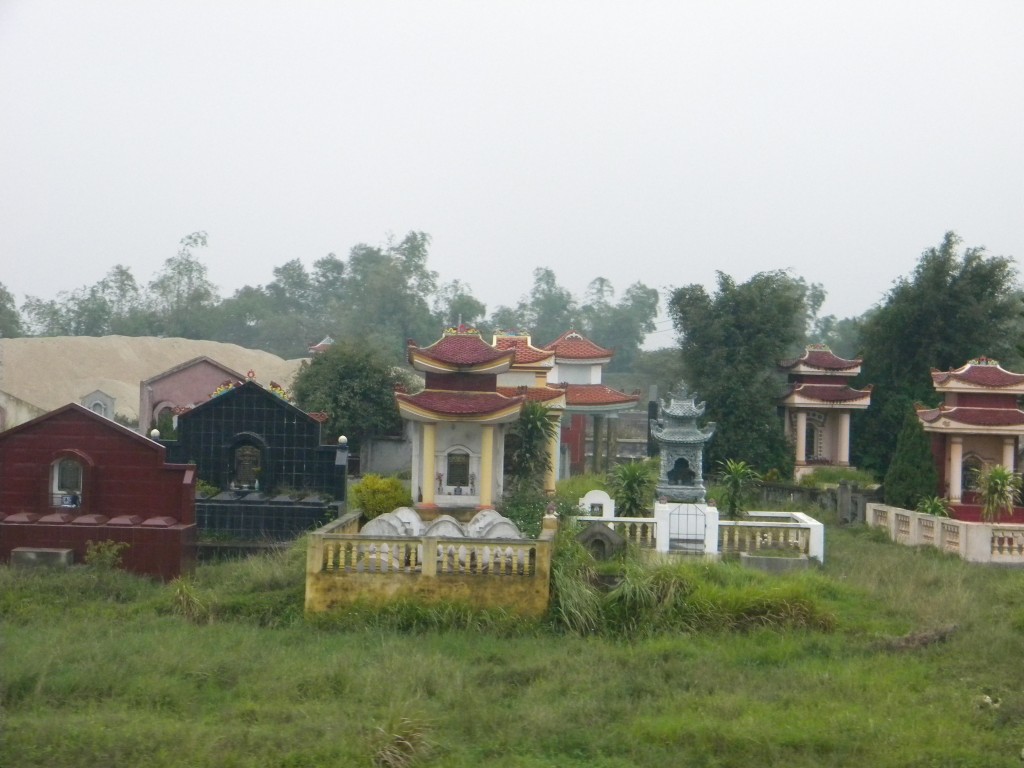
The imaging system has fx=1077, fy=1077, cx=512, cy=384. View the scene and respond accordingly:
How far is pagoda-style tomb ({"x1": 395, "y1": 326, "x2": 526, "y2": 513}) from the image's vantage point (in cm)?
1817

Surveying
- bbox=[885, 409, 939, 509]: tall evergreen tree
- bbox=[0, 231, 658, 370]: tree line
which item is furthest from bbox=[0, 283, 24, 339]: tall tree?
bbox=[885, 409, 939, 509]: tall evergreen tree

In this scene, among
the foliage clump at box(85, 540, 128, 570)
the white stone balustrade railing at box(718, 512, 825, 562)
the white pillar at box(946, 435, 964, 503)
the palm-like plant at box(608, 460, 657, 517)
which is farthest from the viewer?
the white pillar at box(946, 435, 964, 503)

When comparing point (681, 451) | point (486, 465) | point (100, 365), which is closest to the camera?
point (681, 451)

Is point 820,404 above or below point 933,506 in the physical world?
above

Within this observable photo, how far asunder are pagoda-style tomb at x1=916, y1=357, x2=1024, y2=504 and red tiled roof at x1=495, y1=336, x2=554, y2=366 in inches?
336

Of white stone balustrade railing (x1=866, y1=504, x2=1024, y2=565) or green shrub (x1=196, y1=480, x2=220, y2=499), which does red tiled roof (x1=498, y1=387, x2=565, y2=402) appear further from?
white stone balustrade railing (x1=866, y1=504, x2=1024, y2=565)

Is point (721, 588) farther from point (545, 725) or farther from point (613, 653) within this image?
point (545, 725)

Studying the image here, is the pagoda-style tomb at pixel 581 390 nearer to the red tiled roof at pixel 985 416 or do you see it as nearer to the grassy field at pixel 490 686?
the red tiled roof at pixel 985 416

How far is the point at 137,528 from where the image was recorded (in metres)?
14.8

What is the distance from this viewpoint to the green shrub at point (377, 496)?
675 inches

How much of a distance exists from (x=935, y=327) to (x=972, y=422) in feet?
28.2

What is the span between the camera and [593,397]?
1166 inches

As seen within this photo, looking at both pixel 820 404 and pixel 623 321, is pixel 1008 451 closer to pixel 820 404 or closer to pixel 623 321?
pixel 820 404

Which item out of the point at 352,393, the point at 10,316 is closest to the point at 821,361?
the point at 352,393
